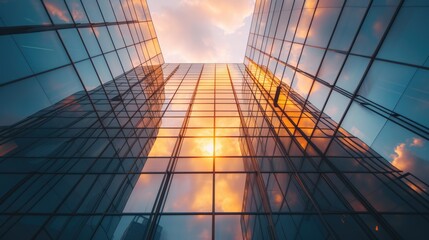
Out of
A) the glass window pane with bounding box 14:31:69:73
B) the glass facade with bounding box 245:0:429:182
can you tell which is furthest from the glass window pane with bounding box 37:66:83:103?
the glass facade with bounding box 245:0:429:182

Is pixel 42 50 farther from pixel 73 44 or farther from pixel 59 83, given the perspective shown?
pixel 73 44

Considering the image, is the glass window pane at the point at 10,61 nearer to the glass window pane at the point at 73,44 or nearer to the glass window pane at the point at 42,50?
the glass window pane at the point at 42,50

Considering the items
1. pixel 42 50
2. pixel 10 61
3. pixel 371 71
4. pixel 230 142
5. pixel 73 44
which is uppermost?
pixel 73 44

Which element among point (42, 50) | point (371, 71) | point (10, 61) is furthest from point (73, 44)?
point (371, 71)

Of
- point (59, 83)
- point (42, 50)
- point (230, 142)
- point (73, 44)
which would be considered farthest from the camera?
point (73, 44)

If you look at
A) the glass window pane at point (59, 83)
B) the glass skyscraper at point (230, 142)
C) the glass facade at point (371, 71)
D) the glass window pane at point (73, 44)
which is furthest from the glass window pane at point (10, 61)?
the glass facade at point (371, 71)

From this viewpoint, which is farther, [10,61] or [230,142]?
[230,142]

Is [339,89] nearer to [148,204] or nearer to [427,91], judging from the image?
[427,91]

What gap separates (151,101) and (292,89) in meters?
11.6

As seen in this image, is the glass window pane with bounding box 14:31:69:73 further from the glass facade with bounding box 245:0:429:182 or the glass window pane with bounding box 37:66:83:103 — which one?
the glass facade with bounding box 245:0:429:182

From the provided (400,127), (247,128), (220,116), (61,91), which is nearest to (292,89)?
(247,128)

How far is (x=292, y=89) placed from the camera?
47.8 ft

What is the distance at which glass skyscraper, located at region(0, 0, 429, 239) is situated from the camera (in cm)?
664

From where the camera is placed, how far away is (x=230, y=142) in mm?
11602
